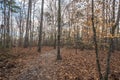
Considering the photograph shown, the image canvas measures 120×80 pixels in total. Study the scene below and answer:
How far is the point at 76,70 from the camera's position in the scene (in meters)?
13.5

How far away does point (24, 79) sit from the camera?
1063 centimetres

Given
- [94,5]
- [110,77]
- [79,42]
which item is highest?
[94,5]

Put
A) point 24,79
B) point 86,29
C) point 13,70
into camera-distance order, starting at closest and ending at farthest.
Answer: point 24,79, point 13,70, point 86,29

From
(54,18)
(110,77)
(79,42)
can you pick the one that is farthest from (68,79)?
(54,18)

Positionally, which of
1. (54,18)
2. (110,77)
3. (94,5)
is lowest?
(110,77)

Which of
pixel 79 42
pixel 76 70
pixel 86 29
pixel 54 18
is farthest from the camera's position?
pixel 54 18

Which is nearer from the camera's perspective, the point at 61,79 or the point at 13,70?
the point at 61,79

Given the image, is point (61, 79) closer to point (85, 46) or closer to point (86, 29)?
point (86, 29)

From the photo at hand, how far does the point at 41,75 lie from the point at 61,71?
5.66 ft

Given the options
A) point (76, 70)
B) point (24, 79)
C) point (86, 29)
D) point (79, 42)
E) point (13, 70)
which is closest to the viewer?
point (24, 79)

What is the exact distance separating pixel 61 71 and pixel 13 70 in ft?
11.2

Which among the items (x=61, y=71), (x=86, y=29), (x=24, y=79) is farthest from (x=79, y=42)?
(x=24, y=79)

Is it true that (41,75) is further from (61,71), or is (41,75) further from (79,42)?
(79,42)

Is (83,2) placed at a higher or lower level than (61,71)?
higher
